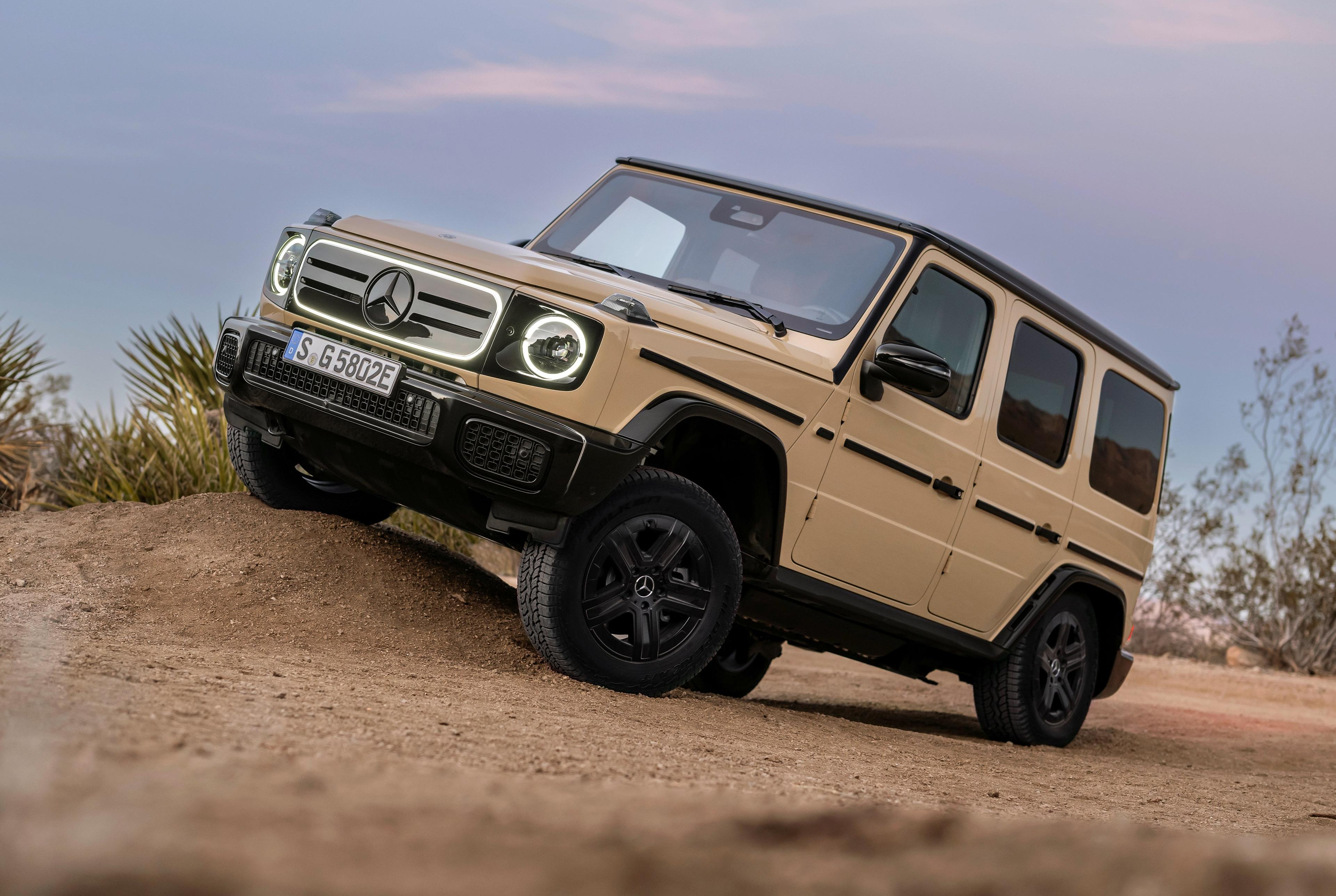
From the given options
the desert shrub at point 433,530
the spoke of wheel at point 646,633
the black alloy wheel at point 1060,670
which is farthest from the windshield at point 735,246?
the desert shrub at point 433,530

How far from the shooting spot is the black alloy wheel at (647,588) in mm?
4207

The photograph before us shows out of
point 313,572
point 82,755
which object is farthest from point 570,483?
point 82,755

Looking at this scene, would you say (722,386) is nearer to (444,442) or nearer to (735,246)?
(444,442)

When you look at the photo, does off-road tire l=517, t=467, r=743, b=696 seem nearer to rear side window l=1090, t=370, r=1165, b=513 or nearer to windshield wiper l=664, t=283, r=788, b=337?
windshield wiper l=664, t=283, r=788, b=337

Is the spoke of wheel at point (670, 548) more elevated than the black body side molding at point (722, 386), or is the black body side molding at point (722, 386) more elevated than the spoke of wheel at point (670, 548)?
the black body side molding at point (722, 386)

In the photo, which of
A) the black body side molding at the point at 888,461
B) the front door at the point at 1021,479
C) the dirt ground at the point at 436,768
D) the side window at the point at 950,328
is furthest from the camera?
the front door at the point at 1021,479

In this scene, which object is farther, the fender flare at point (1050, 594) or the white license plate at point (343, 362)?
the fender flare at point (1050, 594)

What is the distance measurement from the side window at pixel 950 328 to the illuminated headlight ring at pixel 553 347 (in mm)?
1591

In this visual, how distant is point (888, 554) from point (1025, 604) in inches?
53.6

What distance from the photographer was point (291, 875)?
4.28ft

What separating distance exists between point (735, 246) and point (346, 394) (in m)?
2.01

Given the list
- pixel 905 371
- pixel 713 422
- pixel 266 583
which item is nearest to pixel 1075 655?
pixel 905 371

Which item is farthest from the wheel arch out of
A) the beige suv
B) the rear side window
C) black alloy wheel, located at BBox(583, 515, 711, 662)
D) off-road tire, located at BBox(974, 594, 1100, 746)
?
the rear side window

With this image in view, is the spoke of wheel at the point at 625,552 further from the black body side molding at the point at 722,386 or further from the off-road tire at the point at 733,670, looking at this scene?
the off-road tire at the point at 733,670
